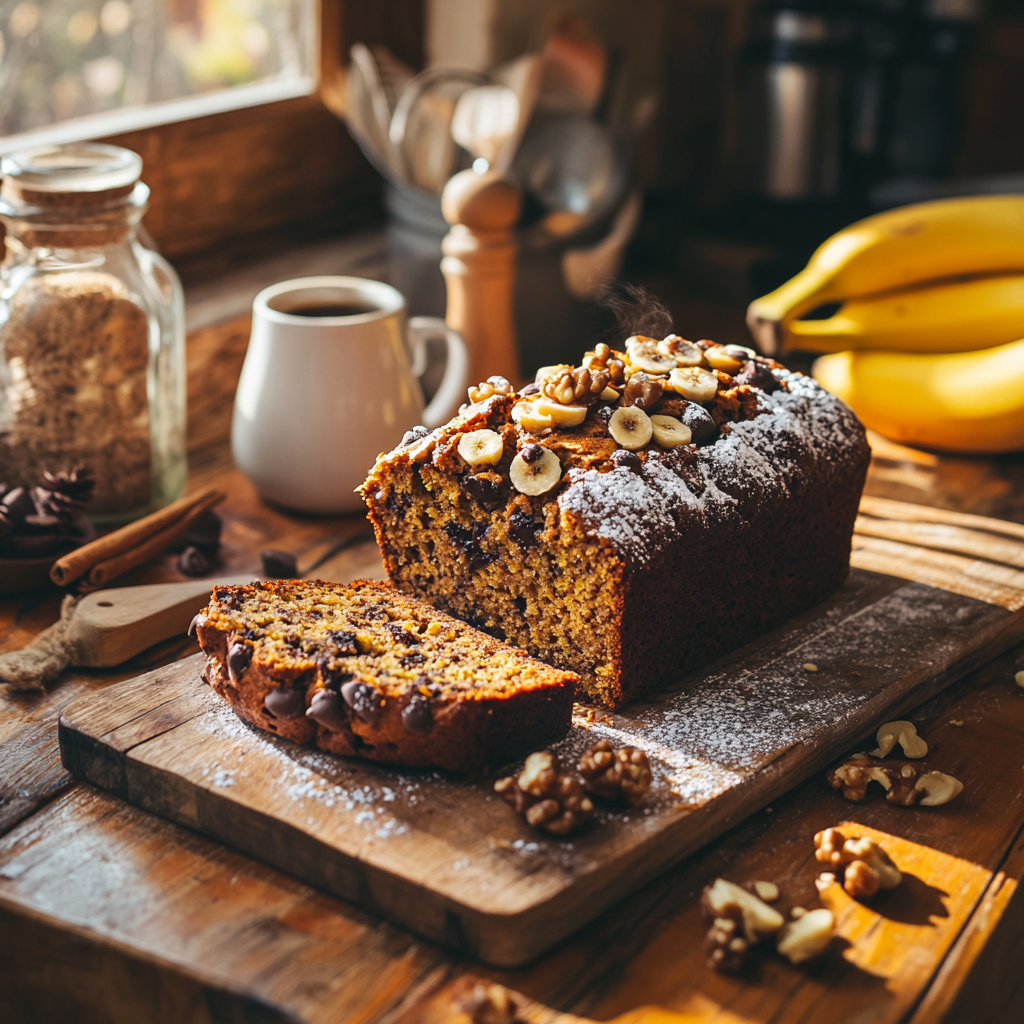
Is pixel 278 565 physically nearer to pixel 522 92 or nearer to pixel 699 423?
pixel 699 423

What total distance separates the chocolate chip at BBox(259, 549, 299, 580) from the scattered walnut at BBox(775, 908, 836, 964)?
35.1 inches

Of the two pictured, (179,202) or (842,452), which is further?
(179,202)

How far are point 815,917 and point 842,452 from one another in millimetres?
721

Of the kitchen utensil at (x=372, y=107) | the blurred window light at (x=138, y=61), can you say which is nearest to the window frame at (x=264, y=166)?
the blurred window light at (x=138, y=61)

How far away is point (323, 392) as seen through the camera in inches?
69.7

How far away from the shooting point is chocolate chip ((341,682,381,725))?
1.17 m

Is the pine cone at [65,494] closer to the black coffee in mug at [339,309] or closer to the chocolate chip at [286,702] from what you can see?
the black coffee in mug at [339,309]

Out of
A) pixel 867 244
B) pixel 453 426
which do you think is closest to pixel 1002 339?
pixel 867 244

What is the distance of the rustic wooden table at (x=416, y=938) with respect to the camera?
0.99m

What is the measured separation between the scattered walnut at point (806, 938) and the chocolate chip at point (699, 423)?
0.60 m

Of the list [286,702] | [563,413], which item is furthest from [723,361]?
[286,702]

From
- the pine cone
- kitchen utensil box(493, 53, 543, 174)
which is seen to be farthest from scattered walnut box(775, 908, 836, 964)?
kitchen utensil box(493, 53, 543, 174)

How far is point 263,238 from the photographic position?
8.33ft

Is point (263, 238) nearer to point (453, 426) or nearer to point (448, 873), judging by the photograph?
point (453, 426)
